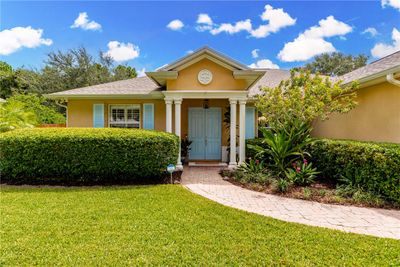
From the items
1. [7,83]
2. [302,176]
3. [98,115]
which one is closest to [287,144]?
[302,176]

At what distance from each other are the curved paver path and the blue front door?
4.83 m

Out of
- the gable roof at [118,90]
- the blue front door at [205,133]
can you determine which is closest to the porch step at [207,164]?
the blue front door at [205,133]

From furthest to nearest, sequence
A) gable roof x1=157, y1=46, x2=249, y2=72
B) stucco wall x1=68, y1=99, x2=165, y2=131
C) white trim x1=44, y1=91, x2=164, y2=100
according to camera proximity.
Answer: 1. stucco wall x1=68, y1=99, x2=165, y2=131
2. white trim x1=44, y1=91, x2=164, y2=100
3. gable roof x1=157, y1=46, x2=249, y2=72

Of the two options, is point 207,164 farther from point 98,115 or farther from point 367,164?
point 367,164

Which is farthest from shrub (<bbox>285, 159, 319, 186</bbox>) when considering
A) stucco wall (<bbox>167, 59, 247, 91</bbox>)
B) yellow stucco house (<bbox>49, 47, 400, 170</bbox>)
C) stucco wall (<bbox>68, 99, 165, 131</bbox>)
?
stucco wall (<bbox>68, 99, 165, 131</bbox>)

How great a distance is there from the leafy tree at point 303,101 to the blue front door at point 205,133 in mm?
3869

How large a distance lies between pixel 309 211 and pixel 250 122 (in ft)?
22.7

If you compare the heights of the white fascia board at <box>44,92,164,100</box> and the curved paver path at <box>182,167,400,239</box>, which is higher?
the white fascia board at <box>44,92,164,100</box>

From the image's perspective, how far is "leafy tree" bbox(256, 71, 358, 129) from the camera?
7.96 metres

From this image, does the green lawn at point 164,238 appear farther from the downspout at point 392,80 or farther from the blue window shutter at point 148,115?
the blue window shutter at point 148,115

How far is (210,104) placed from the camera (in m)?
12.5

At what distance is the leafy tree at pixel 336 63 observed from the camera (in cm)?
3356

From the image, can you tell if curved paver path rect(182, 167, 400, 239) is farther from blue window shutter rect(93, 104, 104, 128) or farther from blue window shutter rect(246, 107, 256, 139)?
blue window shutter rect(93, 104, 104, 128)

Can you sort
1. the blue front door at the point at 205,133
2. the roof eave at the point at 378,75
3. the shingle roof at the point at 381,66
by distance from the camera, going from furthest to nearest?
the blue front door at the point at 205,133, the shingle roof at the point at 381,66, the roof eave at the point at 378,75
